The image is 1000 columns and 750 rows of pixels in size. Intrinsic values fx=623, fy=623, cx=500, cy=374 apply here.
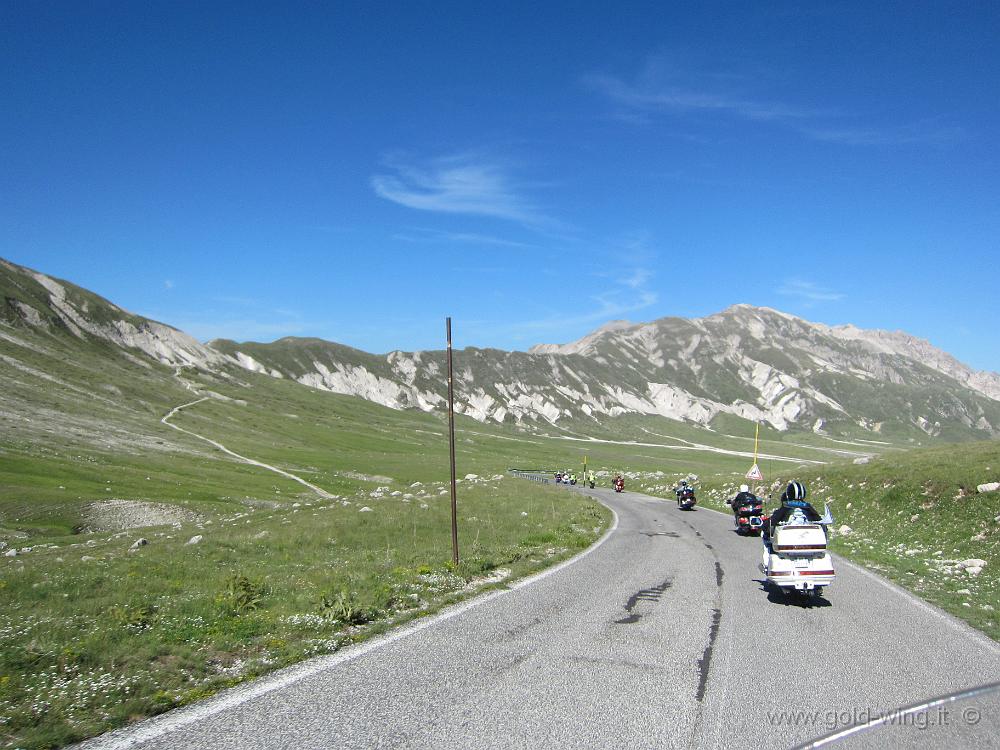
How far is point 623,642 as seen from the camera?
33.4ft

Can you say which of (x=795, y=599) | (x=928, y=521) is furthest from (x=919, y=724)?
(x=928, y=521)

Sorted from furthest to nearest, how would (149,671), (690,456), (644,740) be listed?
1. (690,456)
2. (149,671)
3. (644,740)

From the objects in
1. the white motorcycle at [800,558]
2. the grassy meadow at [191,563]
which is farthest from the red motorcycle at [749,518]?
the white motorcycle at [800,558]

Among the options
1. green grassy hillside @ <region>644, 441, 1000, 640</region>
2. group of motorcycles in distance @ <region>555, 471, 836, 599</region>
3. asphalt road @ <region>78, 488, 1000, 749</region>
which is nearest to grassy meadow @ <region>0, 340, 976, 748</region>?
green grassy hillside @ <region>644, 441, 1000, 640</region>

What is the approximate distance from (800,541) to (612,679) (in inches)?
302

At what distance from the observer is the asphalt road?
6.66 metres

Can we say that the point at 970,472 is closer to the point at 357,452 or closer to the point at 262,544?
the point at 262,544

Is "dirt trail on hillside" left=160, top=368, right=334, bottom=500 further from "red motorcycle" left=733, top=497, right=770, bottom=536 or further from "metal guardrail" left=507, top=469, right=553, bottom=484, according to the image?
"red motorcycle" left=733, top=497, right=770, bottom=536

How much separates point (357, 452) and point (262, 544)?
106288 millimetres

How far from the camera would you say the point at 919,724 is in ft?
22.4

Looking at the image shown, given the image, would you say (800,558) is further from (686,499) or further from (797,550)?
(686,499)

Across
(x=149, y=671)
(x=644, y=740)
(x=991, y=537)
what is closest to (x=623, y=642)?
(x=644, y=740)

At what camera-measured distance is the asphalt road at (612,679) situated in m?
6.66

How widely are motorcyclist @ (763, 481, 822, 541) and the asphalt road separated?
1.85m
